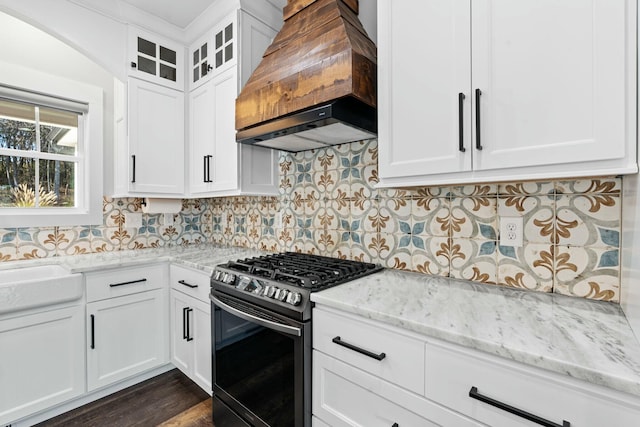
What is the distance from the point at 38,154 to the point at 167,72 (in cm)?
114

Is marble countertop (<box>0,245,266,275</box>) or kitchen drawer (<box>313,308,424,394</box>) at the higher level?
marble countertop (<box>0,245,266,275</box>)

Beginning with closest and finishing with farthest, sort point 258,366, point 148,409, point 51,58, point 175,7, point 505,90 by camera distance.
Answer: point 505,90
point 258,366
point 148,409
point 175,7
point 51,58

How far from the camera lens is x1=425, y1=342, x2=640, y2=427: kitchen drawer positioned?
684mm

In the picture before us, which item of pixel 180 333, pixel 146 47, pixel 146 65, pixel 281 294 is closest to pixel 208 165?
pixel 146 65

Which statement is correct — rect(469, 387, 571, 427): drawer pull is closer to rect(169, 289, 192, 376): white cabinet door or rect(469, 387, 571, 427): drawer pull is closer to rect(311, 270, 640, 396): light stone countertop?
rect(311, 270, 640, 396): light stone countertop

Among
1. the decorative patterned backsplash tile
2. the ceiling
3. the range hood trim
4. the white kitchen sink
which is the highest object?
the ceiling

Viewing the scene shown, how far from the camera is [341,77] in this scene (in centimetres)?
132

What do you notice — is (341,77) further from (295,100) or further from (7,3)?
(7,3)

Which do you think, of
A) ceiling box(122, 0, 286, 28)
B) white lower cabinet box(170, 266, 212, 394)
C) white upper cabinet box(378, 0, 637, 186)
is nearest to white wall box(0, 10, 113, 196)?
ceiling box(122, 0, 286, 28)

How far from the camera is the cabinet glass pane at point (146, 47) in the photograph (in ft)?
7.37

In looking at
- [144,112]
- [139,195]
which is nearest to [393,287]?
[139,195]

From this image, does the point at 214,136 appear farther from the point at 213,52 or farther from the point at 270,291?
the point at 270,291

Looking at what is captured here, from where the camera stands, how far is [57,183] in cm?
238

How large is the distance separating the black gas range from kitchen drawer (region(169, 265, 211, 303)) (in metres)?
0.21
